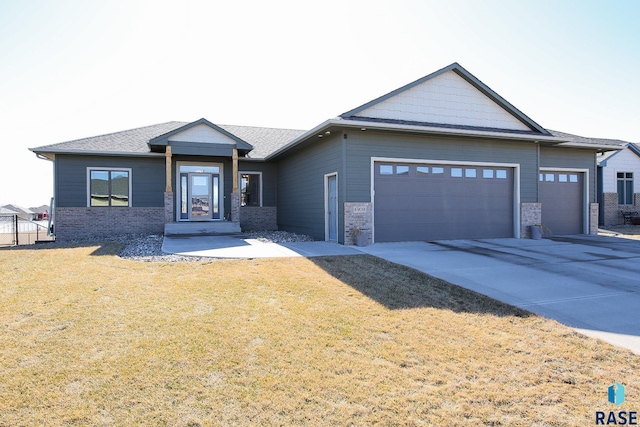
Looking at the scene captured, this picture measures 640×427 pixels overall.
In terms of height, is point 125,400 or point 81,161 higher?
point 81,161

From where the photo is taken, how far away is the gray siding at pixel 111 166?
15414 millimetres

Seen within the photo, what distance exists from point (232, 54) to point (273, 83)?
272cm

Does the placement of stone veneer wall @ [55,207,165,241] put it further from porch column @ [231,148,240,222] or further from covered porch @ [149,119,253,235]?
porch column @ [231,148,240,222]

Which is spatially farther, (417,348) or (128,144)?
(128,144)

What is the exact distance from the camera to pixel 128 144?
637 inches

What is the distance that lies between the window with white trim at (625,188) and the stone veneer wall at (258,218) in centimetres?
1968

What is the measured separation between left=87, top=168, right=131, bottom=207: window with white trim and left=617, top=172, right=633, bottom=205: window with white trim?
85.3 ft

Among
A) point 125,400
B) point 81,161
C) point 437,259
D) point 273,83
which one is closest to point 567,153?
point 437,259

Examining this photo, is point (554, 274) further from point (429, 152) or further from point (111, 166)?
point (111, 166)

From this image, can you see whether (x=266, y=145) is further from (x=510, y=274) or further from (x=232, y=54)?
(x=510, y=274)

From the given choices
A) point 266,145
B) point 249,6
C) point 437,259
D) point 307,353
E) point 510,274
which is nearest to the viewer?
point 307,353

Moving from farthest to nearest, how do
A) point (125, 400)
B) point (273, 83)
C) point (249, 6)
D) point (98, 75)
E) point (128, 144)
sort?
point (128, 144) → point (273, 83) → point (98, 75) → point (249, 6) → point (125, 400)

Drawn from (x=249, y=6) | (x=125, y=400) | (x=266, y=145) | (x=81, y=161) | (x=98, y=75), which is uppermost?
(x=249, y=6)

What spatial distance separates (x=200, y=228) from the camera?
15125mm
